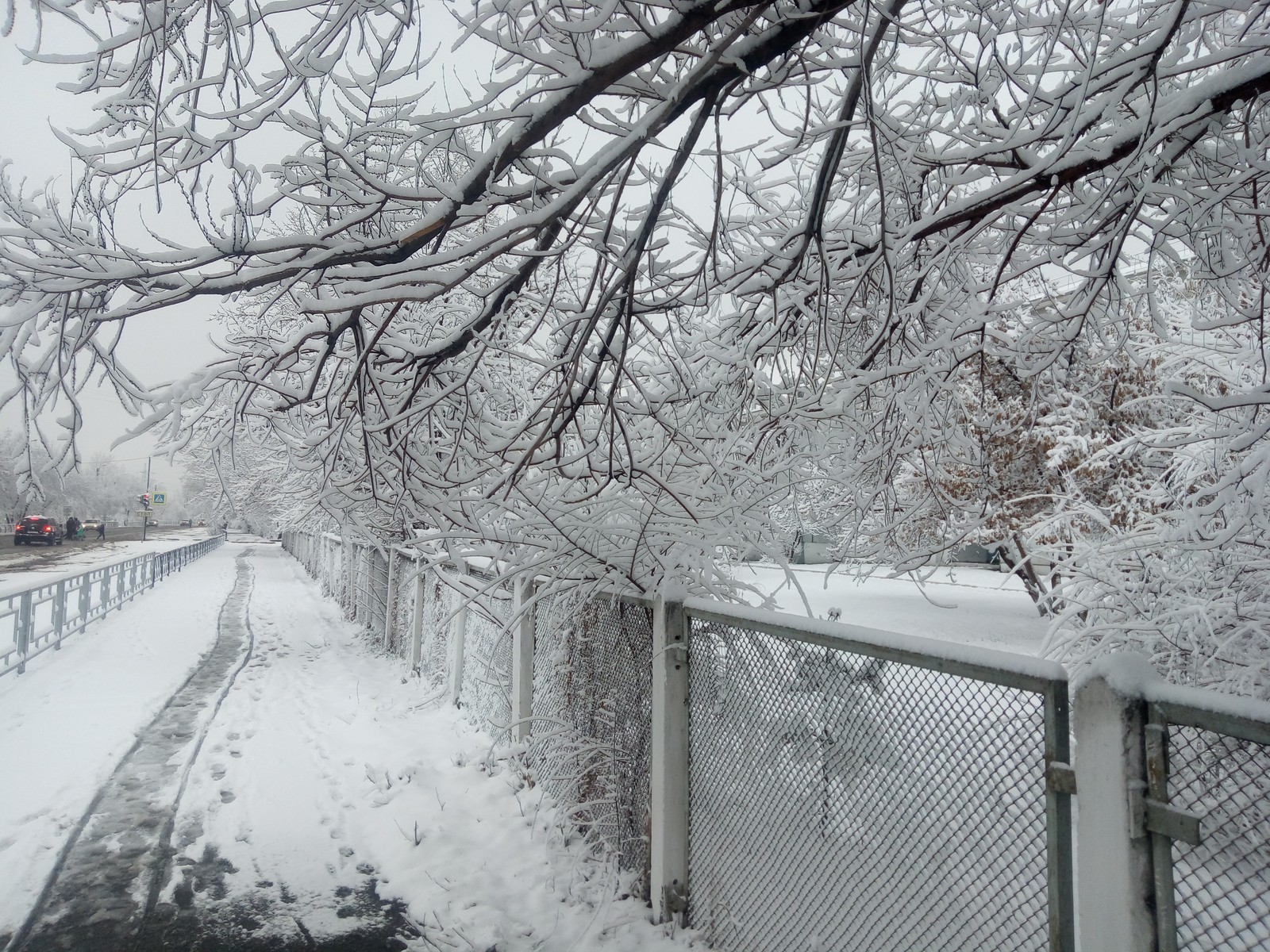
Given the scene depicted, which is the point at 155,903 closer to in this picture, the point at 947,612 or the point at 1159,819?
the point at 1159,819

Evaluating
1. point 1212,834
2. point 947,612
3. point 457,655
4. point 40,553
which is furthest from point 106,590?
point 40,553

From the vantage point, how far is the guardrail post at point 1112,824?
70.3 inches

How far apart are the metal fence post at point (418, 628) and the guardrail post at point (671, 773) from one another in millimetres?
6139

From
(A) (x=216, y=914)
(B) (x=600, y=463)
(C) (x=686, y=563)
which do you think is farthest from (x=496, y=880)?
(B) (x=600, y=463)

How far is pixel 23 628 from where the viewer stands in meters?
9.12

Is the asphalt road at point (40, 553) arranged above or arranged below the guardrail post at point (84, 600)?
below

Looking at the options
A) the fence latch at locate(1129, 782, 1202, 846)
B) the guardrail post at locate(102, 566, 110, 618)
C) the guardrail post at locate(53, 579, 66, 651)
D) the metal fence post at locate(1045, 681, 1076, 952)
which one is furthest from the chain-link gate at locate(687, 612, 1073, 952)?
the guardrail post at locate(102, 566, 110, 618)

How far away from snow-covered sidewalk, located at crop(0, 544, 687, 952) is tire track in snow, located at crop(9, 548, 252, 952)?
41mm

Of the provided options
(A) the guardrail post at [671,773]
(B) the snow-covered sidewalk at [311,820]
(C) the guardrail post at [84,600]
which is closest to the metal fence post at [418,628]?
(B) the snow-covered sidewalk at [311,820]

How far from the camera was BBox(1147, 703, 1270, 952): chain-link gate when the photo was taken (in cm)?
161

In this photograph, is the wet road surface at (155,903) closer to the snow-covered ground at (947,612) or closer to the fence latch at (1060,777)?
the fence latch at (1060,777)

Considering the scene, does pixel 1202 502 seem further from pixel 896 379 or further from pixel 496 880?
pixel 496 880

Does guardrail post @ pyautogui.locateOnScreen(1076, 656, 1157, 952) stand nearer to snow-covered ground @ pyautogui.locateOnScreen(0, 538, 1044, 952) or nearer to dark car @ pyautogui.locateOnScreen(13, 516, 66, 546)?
snow-covered ground @ pyautogui.locateOnScreen(0, 538, 1044, 952)

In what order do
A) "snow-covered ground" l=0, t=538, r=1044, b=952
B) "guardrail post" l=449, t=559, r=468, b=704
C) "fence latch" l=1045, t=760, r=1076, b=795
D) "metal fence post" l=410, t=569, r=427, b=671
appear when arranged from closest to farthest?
1. "fence latch" l=1045, t=760, r=1076, b=795
2. "snow-covered ground" l=0, t=538, r=1044, b=952
3. "guardrail post" l=449, t=559, r=468, b=704
4. "metal fence post" l=410, t=569, r=427, b=671
